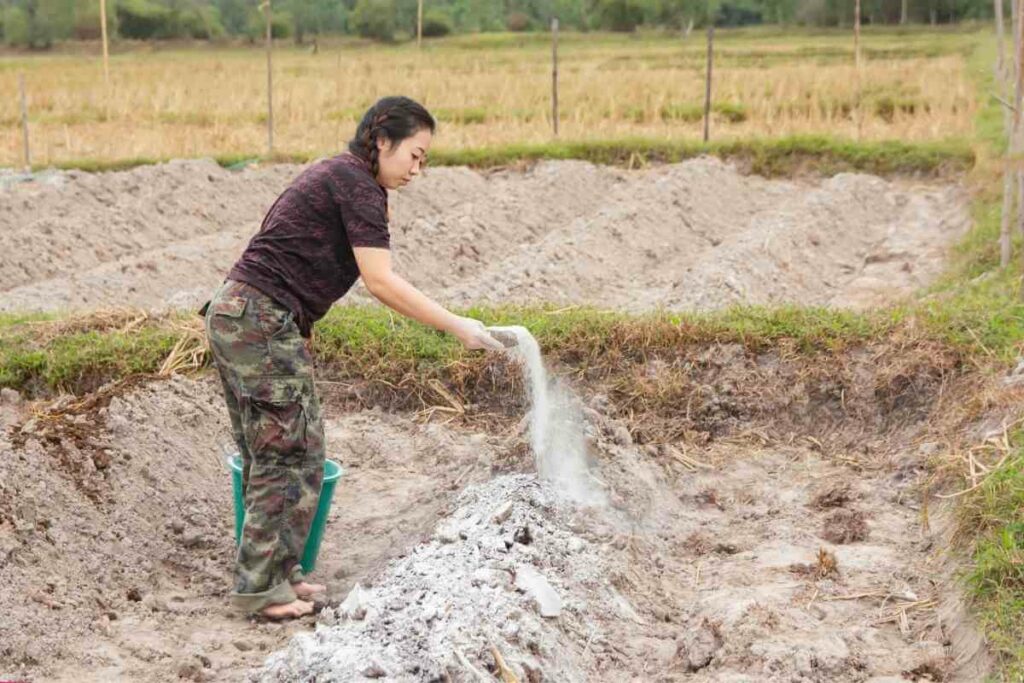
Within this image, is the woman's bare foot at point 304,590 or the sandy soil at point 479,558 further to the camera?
the woman's bare foot at point 304,590

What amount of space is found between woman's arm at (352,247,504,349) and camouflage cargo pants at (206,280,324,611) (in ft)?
1.10

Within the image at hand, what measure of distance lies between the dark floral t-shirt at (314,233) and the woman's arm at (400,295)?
5cm

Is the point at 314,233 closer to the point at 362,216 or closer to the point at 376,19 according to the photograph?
the point at 362,216

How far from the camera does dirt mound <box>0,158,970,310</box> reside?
898 cm

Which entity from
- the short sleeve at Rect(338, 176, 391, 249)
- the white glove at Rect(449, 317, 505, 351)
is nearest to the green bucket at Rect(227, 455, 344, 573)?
the white glove at Rect(449, 317, 505, 351)

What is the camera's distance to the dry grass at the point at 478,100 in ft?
55.1

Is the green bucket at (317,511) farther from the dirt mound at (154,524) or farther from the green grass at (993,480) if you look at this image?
the green grass at (993,480)

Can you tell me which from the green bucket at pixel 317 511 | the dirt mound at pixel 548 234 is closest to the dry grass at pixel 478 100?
the dirt mound at pixel 548 234

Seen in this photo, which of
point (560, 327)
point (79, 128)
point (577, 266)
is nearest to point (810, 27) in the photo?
point (79, 128)

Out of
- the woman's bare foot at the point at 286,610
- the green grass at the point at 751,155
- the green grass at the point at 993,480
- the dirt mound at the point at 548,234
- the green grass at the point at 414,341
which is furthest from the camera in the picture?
the green grass at the point at 751,155

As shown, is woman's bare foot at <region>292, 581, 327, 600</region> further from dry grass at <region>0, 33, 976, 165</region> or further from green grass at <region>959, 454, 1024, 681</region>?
dry grass at <region>0, 33, 976, 165</region>

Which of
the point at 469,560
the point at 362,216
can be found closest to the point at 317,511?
the point at 469,560

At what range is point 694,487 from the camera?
5137 mm

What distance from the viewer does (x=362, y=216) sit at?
3877mm
